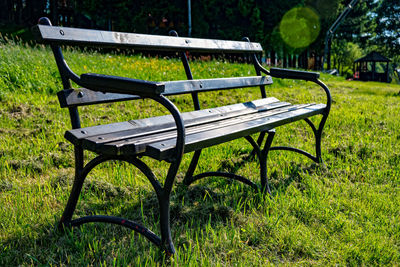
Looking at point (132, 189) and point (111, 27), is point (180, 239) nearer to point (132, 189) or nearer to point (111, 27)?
point (132, 189)

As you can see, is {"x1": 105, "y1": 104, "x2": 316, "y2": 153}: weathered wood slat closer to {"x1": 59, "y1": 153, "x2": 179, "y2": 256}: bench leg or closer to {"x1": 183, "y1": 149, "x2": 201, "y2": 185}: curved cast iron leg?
{"x1": 59, "y1": 153, "x2": 179, "y2": 256}: bench leg

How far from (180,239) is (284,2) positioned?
19.2 metres

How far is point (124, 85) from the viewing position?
1.64 meters

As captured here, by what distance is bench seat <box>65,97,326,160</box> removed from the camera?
1.67 metres

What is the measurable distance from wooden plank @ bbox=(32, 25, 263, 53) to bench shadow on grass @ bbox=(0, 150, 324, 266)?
0.96m

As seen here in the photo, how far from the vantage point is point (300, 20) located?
2103cm

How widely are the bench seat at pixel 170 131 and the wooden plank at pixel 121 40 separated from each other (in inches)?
17.9

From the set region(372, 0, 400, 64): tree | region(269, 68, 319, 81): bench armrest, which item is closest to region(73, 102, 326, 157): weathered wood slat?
region(269, 68, 319, 81): bench armrest

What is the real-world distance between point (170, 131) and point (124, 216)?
0.63 meters

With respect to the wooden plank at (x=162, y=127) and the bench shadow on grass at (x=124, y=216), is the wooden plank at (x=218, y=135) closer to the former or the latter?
the wooden plank at (x=162, y=127)

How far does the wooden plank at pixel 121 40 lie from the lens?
183cm

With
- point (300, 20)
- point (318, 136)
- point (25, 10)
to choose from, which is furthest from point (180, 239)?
point (25, 10)

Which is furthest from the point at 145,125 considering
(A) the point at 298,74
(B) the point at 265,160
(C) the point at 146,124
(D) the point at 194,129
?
(A) the point at 298,74

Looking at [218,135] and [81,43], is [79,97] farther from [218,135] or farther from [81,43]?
[218,135]
